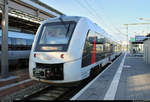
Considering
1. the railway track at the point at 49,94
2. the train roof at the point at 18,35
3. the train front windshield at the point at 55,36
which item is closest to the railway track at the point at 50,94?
the railway track at the point at 49,94

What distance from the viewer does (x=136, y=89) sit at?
217 inches

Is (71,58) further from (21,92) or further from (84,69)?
(21,92)

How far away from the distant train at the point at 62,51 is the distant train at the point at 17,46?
6.48m

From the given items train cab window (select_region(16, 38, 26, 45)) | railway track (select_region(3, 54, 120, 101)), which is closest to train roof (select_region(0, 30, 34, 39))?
train cab window (select_region(16, 38, 26, 45))

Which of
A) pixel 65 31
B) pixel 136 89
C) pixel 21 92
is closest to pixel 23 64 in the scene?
pixel 21 92

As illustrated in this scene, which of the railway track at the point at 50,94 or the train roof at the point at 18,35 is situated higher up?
the train roof at the point at 18,35

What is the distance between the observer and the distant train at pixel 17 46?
11.5m

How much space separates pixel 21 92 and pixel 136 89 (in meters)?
4.52

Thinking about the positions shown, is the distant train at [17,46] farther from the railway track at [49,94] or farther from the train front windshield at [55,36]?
the railway track at [49,94]

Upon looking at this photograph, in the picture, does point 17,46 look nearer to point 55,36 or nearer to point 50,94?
point 55,36

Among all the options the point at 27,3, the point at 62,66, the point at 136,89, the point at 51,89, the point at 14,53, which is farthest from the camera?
the point at 14,53

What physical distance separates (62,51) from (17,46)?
27.2 feet

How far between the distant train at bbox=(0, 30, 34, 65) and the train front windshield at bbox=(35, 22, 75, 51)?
647cm

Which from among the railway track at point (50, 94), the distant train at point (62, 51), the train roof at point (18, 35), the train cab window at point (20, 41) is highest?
the train roof at point (18, 35)
